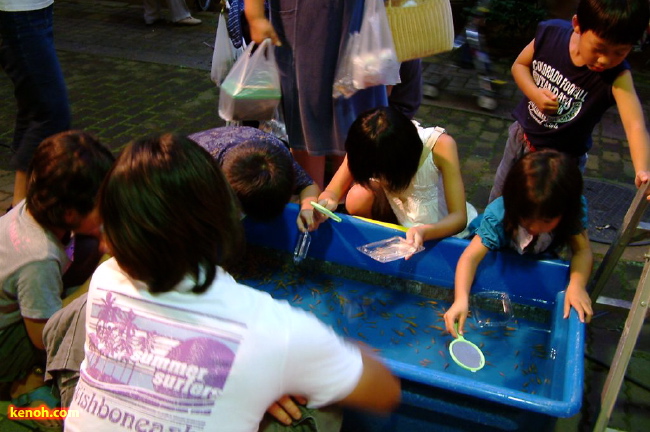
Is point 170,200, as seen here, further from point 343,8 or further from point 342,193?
point 343,8

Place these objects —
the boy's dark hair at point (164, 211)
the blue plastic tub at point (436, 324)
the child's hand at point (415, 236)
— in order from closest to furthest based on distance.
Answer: the boy's dark hair at point (164, 211), the blue plastic tub at point (436, 324), the child's hand at point (415, 236)

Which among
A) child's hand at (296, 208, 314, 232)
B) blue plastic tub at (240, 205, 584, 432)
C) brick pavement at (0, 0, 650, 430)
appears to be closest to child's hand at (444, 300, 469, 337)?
blue plastic tub at (240, 205, 584, 432)

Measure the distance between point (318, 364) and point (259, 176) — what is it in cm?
108

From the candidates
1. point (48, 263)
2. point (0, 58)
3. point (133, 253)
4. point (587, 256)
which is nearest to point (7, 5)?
point (0, 58)

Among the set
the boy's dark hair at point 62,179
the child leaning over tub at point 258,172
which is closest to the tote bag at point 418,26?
the child leaning over tub at point 258,172

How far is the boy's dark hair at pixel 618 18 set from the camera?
6.31 ft

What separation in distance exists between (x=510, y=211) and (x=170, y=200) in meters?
1.32

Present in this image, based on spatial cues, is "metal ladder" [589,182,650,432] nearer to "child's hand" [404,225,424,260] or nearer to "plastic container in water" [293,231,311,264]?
"child's hand" [404,225,424,260]

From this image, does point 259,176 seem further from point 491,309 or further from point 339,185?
point 491,309

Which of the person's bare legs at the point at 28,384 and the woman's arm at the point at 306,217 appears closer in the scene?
the person's bare legs at the point at 28,384

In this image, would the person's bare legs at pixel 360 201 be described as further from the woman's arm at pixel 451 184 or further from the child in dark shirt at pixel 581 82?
the child in dark shirt at pixel 581 82

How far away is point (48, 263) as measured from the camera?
1741mm

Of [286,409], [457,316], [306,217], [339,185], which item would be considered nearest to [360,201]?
[339,185]

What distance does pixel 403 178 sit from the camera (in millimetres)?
2256
